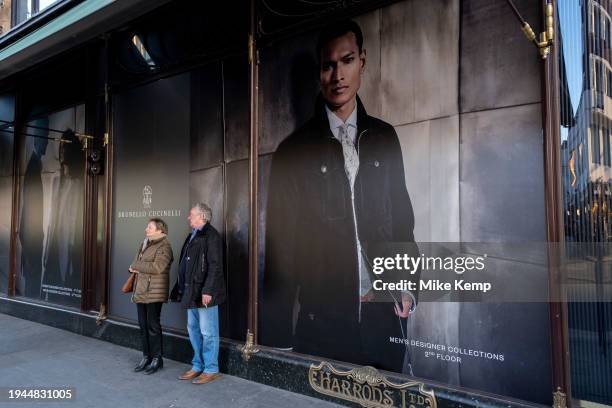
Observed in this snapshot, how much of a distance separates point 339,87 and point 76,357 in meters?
4.92

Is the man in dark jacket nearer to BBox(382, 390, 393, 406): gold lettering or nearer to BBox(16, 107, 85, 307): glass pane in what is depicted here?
BBox(382, 390, 393, 406): gold lettering

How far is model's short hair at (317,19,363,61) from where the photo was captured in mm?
4430

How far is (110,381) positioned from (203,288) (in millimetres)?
1549

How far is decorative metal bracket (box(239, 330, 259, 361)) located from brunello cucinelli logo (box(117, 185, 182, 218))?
2056 mm

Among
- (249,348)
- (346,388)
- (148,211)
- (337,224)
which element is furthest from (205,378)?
(148,211)

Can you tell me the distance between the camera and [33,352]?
6.09 m

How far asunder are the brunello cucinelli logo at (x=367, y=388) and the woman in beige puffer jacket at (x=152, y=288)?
1.98 metres

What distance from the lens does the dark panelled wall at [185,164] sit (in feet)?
17.7

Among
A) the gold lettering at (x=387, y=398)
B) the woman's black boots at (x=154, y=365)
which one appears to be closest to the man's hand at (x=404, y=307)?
the gold lettering at (x=387, y=398)

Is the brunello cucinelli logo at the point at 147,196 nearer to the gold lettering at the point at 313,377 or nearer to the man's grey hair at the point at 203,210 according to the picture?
the man's grey hair at the point at 203,210

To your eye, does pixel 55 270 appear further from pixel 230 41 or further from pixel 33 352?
pixel 230 41

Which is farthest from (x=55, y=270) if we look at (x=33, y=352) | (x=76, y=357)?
Result: (x=76, y=357)

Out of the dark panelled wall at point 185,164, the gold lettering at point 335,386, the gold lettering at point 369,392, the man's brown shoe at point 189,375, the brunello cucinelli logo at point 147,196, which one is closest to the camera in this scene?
the gold lettering at point 369,392

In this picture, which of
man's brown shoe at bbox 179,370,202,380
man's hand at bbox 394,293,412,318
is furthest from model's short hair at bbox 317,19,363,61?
man's brown shoe at bbox 179,370,202,380
